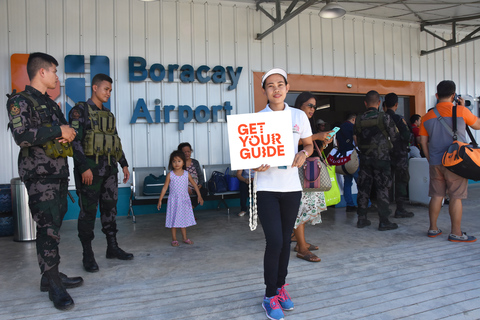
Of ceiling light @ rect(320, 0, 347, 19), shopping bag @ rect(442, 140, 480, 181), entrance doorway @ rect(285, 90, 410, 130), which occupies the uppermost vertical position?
ceiling light @ rect(320, 0, 347, 19)

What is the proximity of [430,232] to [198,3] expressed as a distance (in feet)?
19.0

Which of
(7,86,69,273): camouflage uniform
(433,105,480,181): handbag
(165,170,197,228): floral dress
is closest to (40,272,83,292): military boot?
(7,86,69,273): camouflage uniform

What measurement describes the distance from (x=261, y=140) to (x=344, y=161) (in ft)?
13.4

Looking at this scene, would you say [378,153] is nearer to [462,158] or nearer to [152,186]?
[462,158]

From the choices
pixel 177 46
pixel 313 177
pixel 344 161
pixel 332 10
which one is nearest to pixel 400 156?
pixel 344 161

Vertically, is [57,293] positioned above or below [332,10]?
below

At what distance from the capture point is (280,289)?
2.77m

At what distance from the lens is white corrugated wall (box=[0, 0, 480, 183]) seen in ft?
20.8

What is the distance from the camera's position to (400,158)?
244 inches

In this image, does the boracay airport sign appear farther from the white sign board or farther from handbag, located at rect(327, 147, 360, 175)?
the white sign board

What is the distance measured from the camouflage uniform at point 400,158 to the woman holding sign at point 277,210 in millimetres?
3706

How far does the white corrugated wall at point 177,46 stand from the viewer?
634 cm

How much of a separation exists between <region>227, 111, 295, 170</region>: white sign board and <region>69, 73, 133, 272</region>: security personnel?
1.64 meters

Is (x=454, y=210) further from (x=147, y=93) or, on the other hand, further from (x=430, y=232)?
(x=147, y=93)
